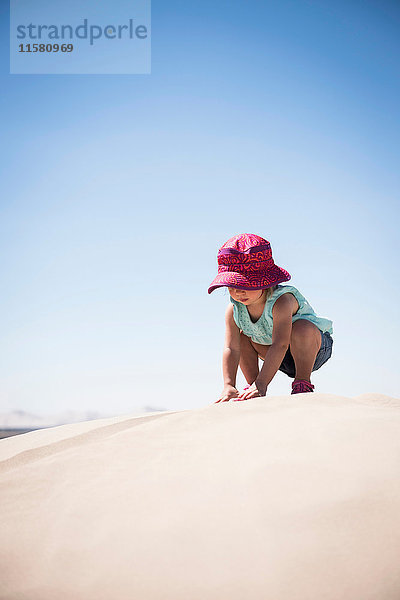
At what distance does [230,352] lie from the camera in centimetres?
303

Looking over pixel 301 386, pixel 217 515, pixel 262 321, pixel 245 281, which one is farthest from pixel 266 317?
pixel 217 515

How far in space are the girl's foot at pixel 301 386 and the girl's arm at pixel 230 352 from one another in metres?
0.37

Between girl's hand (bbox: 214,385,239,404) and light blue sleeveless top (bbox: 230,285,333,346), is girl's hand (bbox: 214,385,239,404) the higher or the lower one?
the lower one

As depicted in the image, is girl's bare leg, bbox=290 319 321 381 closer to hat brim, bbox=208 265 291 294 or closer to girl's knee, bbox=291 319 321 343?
girl's knee, bbox=291 319 321 343

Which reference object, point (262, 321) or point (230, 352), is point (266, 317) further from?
point (230, 352)

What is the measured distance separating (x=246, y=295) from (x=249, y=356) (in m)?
0.56

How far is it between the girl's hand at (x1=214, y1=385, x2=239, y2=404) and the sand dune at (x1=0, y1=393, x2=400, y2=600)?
43.3 inches

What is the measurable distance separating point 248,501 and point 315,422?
440mm

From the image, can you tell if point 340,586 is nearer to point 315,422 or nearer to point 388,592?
→ point 388,592

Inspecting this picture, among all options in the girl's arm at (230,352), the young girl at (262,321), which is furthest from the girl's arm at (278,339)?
the girl's arm at (230,352)

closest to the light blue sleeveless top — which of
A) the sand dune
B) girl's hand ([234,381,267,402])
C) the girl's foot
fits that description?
the girl's foot

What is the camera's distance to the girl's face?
2.88 metres

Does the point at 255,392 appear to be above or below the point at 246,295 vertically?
below

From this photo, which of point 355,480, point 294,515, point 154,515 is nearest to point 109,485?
point 154,515
